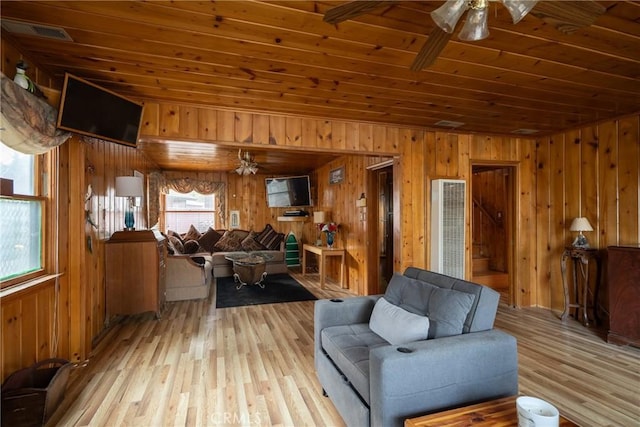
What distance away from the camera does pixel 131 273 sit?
12.4ft

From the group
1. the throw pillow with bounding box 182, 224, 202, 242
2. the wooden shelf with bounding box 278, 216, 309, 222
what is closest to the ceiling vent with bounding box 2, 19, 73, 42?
the throw pillow with bounding box 182, 224, 202, 242

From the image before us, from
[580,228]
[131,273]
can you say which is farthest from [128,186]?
[580,228]

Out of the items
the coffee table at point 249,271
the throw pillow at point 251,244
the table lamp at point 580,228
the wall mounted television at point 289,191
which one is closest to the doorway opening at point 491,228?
the table lamp at point 580,228

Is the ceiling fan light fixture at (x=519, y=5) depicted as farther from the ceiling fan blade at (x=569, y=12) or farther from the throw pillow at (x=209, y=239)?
the throw pillow at (x=209, y=239)

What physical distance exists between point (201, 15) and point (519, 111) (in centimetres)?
330

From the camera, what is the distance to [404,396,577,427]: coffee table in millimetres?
1336

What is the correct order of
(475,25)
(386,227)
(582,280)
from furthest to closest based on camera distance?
(386,227)
(582,280)
(475,25)

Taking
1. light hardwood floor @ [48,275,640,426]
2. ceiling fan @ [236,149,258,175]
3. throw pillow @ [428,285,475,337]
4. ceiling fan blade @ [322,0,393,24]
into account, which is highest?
ceiling fan @ [236,149,258,175]

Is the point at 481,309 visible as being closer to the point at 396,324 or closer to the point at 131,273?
the point at 396,324

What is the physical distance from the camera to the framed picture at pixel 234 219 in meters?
8.25

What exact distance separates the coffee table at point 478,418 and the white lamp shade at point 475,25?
5.77ft

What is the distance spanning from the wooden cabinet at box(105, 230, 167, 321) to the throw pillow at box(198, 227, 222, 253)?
3.55 metres

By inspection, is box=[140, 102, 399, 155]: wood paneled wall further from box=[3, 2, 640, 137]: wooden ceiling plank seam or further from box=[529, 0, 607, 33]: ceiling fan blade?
box=[529, 0, 607, 33]: ceiling fan blade

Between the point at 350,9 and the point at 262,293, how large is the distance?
468cm
